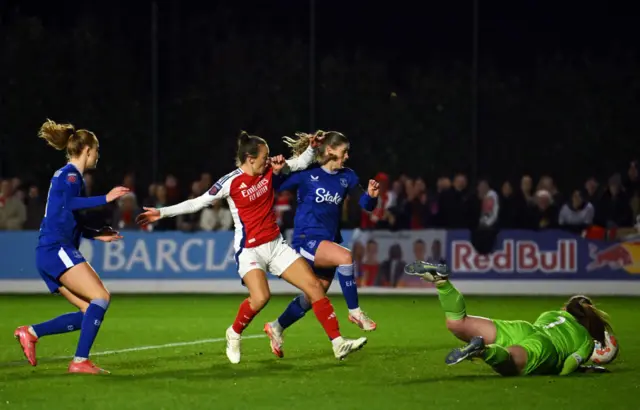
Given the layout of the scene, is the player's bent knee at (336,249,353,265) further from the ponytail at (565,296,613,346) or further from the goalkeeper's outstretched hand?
the goalkeeper's outstretched hand

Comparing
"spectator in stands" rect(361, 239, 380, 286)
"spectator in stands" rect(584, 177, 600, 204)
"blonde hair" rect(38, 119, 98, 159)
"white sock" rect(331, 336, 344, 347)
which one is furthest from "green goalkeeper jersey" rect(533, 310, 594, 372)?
"spectator in stands" rect(584, 177, 600, 204)

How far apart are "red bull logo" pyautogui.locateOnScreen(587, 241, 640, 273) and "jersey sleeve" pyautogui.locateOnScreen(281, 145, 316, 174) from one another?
10.4 m

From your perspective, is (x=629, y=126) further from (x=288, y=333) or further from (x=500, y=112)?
(x=288, y=333)

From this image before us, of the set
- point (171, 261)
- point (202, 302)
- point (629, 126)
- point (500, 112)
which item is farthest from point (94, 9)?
point (202, 302)

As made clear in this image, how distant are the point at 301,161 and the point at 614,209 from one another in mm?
11262

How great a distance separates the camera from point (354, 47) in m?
42.9

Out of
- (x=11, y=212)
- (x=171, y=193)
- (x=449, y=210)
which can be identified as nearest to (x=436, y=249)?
(x=449, y=210)

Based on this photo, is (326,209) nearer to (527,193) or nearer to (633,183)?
(527,193)

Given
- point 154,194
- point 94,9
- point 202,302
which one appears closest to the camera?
point 202,302

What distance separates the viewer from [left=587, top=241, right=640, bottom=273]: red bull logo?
69.7ft

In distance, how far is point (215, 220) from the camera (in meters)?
22.5

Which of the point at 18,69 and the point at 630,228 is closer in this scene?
the point at 630,228

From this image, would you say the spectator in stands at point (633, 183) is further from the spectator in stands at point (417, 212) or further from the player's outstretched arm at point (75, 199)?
the player's outstretched arm at point (75, 199)

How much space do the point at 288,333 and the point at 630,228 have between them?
9.18 meters
